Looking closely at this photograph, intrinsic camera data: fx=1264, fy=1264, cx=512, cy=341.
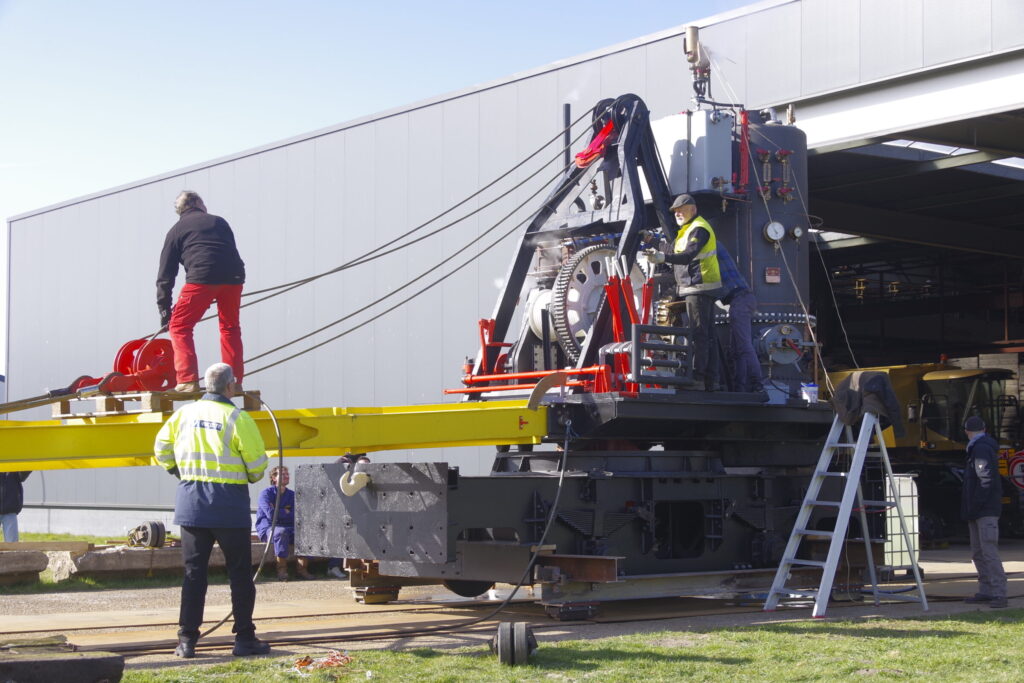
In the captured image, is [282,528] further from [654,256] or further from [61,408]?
[654,256]

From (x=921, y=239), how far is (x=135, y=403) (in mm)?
19344

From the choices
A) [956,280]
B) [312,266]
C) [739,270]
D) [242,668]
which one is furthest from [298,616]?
[956,280]

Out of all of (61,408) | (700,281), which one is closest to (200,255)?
Result: (61,408)

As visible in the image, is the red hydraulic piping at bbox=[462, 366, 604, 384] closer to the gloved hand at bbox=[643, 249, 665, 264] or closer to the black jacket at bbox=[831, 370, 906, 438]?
the gloved hand at bbox=[643, 249, 665, 264]

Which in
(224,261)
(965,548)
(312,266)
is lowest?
(965,548)

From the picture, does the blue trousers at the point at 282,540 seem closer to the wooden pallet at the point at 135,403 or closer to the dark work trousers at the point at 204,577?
the wooden pallet at the point at 135,403

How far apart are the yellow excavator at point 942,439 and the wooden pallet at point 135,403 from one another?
15365mm

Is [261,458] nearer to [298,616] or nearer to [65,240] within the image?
[298,616]

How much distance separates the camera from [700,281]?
10836 mm

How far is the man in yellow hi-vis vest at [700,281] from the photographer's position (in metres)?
10.8

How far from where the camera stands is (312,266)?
75.3 ft

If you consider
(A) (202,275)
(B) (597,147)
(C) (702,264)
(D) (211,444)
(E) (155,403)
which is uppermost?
(B) (597,147)

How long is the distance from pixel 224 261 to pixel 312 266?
13649 millimetres

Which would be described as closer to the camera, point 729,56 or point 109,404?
point 109,404
